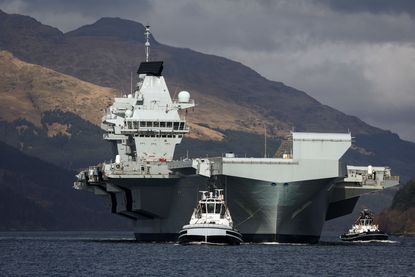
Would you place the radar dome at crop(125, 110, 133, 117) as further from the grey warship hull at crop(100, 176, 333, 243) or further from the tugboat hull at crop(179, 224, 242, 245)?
the tugboat hull at crop(179, 224, 242, 245)

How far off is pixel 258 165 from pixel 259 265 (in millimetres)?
17790

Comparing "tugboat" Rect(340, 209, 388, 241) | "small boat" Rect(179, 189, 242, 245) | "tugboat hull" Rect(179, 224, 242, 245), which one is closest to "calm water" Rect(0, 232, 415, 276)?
"tugboat hull" Rect(179, 224, 242, 245)

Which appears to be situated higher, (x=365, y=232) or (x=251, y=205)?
(x=251, y=205)

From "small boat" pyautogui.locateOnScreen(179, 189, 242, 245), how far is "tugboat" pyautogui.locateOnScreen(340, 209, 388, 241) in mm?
33991

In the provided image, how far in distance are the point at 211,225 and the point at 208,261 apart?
12768mm

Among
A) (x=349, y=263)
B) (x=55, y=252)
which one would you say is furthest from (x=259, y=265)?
(x=55, y=252)

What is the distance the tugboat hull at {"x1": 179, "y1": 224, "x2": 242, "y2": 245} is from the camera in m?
94.2

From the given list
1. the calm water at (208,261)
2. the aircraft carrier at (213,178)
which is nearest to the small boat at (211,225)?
the calm water at (208,261)

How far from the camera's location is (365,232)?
129 m

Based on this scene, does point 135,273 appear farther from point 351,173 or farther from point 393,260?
point 351,173

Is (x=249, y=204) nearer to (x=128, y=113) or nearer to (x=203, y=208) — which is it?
(x=203, y=208)

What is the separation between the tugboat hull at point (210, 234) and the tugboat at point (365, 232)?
34.3 metres

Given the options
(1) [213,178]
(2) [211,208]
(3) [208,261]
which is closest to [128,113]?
(1) [213,178]

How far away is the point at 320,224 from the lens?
348 ft
